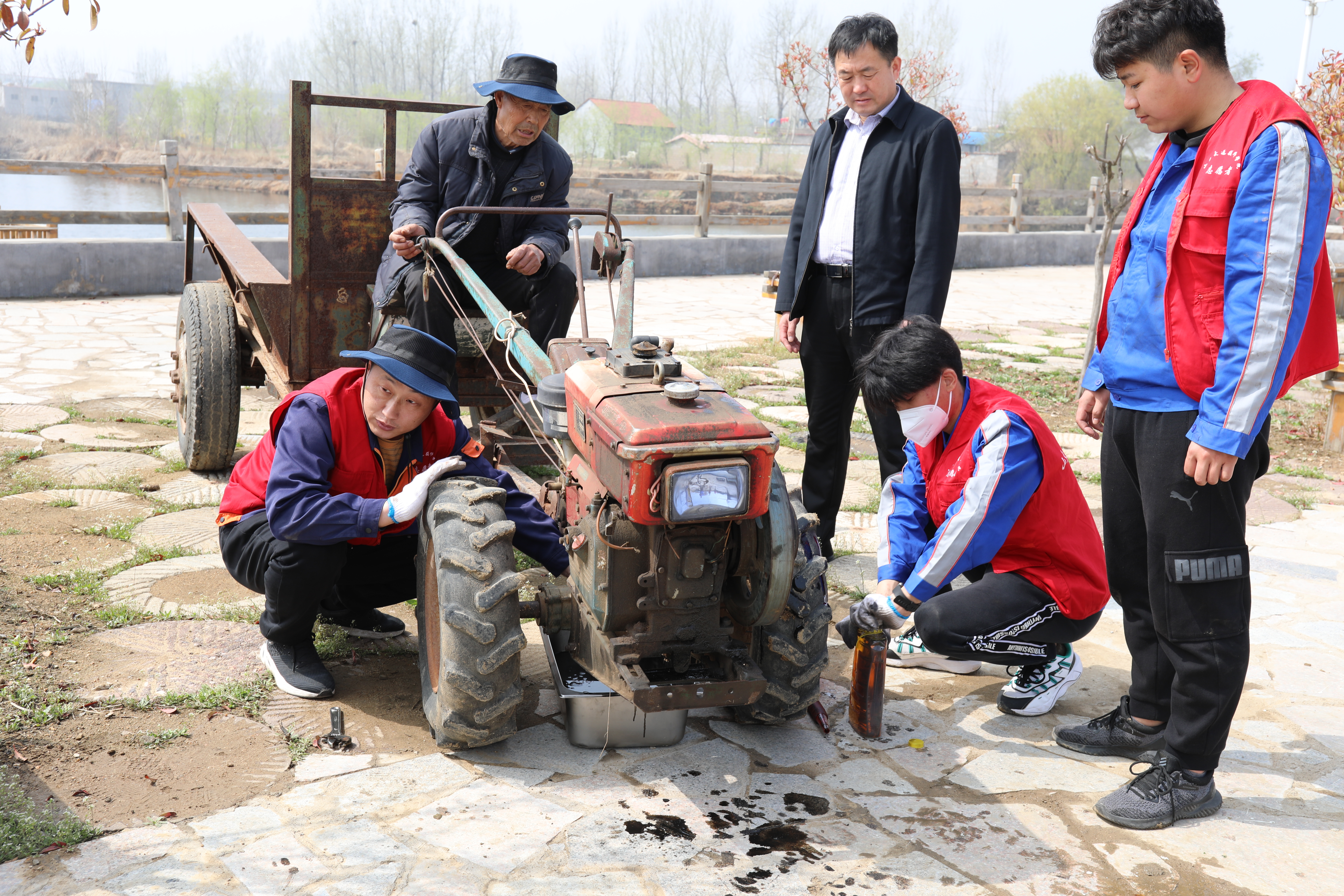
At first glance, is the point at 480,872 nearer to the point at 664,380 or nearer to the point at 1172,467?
the point at 664,380

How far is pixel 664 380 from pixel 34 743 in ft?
6.61

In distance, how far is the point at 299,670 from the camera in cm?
343

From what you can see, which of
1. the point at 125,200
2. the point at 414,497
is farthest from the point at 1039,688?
the point at 125,200

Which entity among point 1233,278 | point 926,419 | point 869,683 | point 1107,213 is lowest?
point 869,683

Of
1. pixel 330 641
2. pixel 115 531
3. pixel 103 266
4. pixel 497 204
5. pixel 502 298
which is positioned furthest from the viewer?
pixel 103 266

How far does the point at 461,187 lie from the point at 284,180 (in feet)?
52.2

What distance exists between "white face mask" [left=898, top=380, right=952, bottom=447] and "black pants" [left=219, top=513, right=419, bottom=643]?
5.11 feet

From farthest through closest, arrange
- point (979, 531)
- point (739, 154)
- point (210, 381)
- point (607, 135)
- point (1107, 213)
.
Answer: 1. point (739, 154)
2. point (607, 135)
3. point (1107, 213)
4. point (210, 381)
5. point (979, 531)

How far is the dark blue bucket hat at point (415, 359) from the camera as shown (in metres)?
3.25

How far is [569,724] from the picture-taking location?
319 centimetres

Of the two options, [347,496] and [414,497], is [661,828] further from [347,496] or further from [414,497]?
[347,496]

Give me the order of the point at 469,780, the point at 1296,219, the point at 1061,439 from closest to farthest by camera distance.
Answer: the point at 1296,219 → the point at 469,780 → the point at 1061,439

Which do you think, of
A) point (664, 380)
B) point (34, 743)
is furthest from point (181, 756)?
point (664, 380)

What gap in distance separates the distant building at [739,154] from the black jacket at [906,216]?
54.4 meters
